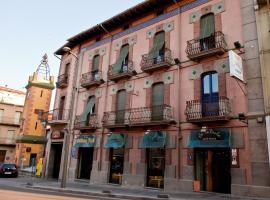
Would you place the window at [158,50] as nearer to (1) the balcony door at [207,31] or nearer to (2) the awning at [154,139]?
(1) the balcony door at [207,31]

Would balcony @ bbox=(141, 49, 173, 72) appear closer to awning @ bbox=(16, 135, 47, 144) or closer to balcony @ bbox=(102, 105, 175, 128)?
balcony @ bbox=(102, 105, 175, 128)

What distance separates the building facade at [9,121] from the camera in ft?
139

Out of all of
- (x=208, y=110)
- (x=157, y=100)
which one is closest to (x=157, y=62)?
(x=157, y=100)

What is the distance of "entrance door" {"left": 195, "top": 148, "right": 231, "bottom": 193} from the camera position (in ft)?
43.3

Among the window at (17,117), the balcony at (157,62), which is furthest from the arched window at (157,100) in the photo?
the window at (17,117)

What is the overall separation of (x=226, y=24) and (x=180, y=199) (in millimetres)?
9672

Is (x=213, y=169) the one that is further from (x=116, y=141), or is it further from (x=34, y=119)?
(x=34, y=119)

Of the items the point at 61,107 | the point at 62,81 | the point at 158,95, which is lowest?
the point at 158,95

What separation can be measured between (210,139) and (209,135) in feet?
0.71

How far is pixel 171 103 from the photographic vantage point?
1585 cm

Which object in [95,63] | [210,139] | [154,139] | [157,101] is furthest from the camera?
[95,63]

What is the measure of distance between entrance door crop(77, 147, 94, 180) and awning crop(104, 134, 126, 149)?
2569mm

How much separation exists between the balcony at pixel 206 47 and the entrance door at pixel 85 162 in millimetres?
10417

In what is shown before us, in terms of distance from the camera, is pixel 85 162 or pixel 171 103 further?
pixel 85 162
